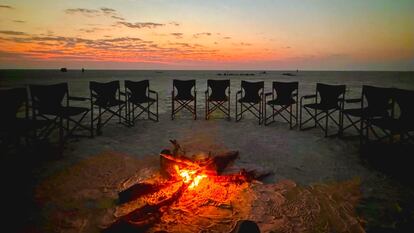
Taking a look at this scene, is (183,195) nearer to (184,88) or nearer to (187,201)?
(187,201)

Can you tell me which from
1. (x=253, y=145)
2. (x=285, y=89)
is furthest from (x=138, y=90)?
(x=285, y=89)

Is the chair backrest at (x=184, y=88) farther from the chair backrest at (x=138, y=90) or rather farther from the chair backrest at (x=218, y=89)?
the chair backrest at (x=138, y=90)

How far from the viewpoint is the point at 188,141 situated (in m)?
5.48

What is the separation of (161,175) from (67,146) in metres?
2.47

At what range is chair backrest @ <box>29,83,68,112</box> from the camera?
478 cm

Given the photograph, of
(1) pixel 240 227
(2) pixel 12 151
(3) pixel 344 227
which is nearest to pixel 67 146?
(2) pixel 12 151

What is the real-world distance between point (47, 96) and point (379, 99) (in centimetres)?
582

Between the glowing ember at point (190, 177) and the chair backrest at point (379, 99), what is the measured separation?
3529 millimetres

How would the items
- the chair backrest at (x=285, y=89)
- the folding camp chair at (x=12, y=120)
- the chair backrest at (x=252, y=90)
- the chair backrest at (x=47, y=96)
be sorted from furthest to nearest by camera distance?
1. the chair backrest at (x=252, y=90)
2. the chair backrest at (x=285, y=89)
3. the chair backrest at (x=47, y=96)
4. the folding camp chair at (x=12, y=120)

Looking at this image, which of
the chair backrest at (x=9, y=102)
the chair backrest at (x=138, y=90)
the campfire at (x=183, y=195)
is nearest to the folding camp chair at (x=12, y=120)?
the chair backrest at (x=9, y=102)

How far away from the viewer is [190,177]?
331cm

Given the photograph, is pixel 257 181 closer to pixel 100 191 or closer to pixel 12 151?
pixel 100 191

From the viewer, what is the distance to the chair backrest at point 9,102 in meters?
3.88

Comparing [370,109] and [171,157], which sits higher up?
[370,109]
